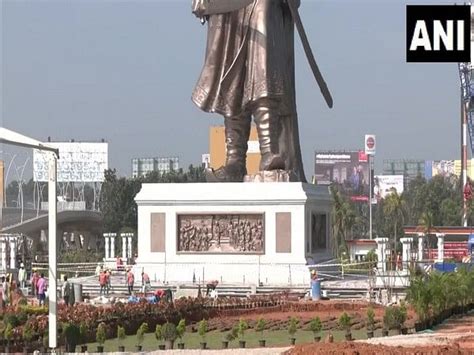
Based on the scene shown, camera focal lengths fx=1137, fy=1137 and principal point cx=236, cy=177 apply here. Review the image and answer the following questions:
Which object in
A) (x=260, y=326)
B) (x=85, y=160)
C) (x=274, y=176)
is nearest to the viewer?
(x=260, y=326)

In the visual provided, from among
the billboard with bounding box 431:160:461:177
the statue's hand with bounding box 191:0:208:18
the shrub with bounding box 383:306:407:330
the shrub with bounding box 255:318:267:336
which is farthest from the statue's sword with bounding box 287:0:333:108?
the billboard with bounding box 431:160:461:177

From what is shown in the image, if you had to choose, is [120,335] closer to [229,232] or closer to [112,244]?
[229,232]

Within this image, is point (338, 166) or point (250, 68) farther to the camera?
point (338, 166)

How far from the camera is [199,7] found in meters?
32.4

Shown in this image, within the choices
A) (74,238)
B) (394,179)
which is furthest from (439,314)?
(394,179)

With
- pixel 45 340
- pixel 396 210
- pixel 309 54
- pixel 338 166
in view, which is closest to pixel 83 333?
pixel 45 340

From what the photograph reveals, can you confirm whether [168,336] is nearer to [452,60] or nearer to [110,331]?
[110,331]

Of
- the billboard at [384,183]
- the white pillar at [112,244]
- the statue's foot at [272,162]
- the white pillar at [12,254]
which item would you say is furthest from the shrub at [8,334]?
the billboard at [384,183]

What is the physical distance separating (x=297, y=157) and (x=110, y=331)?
14915 mm

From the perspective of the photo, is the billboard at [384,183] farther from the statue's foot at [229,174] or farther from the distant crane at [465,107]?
the statue's foot at [229,174]

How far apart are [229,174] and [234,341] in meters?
14.5

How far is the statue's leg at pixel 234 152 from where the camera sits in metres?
32.4

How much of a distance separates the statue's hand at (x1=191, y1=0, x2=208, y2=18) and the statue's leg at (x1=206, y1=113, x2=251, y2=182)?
10.1 feet

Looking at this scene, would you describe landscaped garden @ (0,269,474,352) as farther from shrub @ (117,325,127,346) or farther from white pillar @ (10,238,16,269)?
white pillar @ (10,238,16,269)
